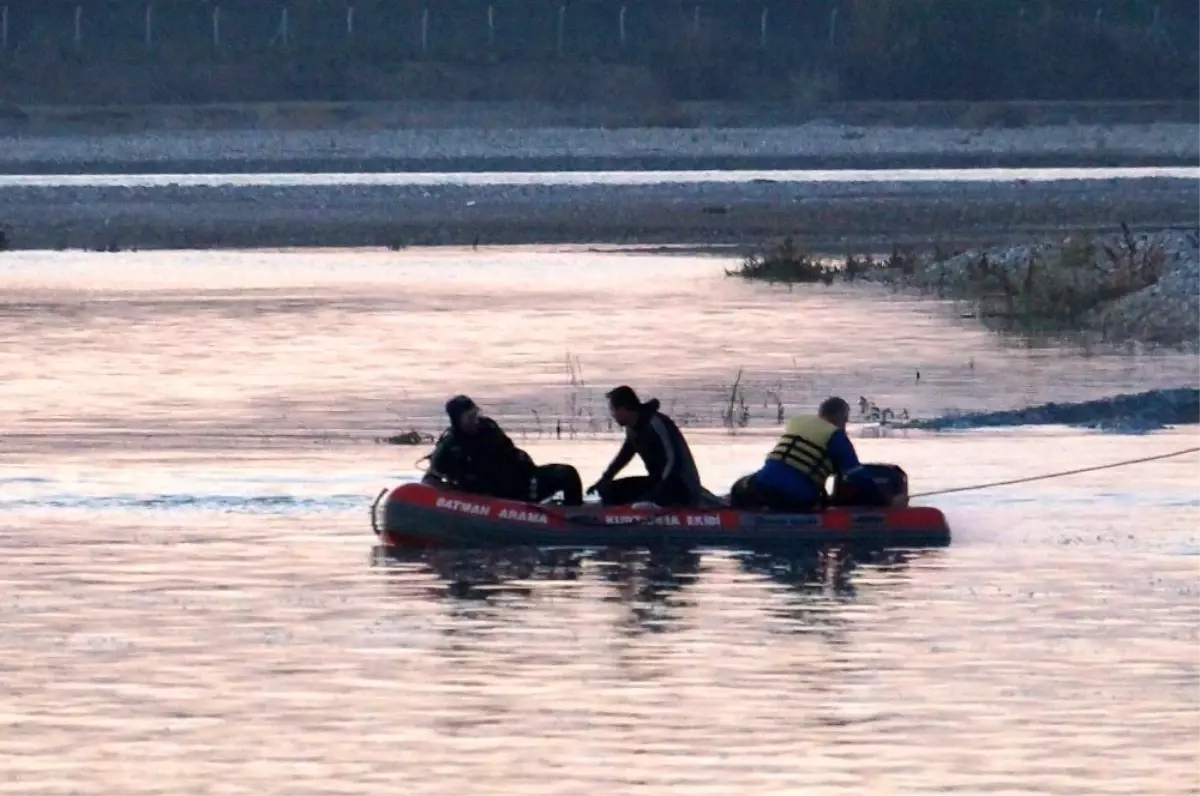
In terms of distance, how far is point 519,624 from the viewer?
591 inches

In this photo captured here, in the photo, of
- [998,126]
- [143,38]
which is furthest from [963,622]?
[143,38]

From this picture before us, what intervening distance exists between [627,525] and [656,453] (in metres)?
0.49

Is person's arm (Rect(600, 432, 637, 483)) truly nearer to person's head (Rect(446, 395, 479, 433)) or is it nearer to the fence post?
person's head (Rect(446, 395, 479, 433))

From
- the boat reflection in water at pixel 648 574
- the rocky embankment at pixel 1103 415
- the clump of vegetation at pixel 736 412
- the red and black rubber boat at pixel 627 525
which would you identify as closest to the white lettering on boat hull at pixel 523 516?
the red and black rubber boat at pixel 627 525

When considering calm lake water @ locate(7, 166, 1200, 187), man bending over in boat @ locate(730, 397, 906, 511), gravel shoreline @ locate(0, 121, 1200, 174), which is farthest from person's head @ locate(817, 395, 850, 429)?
gravel shoreline @ locate(0, 121, 1200, 174)

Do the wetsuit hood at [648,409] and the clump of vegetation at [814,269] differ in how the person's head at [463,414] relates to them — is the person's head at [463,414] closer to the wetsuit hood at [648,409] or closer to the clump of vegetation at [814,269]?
the wetsuit hood at [648,409]

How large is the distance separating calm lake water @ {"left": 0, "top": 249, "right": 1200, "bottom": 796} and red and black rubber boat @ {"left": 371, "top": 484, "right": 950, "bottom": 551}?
0.18 m

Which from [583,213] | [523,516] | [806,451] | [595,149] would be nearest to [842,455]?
[806,451]

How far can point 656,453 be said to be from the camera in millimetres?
17734

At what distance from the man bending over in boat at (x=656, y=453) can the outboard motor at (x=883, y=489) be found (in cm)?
84

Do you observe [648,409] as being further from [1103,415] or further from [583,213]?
[583,213]

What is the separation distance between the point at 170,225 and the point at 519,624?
129 feet

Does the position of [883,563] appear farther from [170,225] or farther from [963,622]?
[170,225]

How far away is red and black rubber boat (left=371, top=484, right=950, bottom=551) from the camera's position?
57.3 ft
